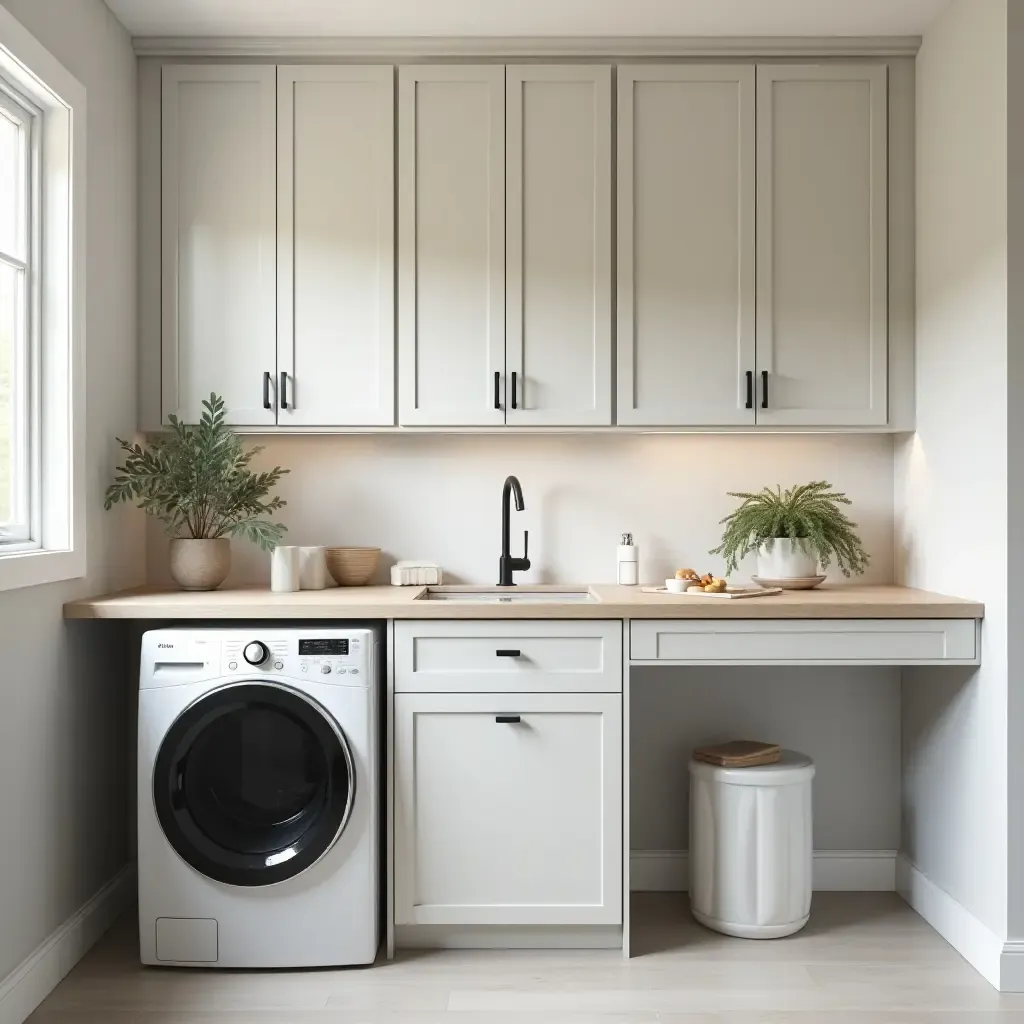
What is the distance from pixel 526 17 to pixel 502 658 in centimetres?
180

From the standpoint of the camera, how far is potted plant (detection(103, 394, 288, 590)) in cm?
280

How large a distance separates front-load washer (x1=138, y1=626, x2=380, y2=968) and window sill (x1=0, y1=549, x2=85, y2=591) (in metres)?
0.28

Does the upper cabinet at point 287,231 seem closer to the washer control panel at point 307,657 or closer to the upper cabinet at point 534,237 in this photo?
the upper cabinet at point 534,237

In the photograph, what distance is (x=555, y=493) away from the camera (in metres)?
3.22

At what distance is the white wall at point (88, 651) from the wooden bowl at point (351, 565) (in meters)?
0.62

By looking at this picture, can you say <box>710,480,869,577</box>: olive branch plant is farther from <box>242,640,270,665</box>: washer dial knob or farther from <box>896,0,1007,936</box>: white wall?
<box>242,640,270,665</box>: washer dial knob

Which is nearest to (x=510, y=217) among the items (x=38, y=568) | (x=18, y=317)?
(x=18, y=317)

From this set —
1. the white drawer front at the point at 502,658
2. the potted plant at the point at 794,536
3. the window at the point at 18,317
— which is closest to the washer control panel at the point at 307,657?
the white drawer front at the point at 502,658

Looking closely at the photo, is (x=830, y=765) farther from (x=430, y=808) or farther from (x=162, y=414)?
(x=162, y=414)

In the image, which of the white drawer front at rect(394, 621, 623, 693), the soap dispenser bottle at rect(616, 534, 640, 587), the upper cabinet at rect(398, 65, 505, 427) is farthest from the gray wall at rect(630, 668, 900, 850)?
the upper cabinet at rect(398, 65, 505, 427)

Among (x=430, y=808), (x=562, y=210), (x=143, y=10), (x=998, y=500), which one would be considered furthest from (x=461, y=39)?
(x=430, y=808)

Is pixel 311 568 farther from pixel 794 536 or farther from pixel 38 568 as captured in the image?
pixel 794 536

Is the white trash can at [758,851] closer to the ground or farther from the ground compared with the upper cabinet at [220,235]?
closer to the ground

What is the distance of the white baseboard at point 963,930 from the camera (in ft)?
7.94
